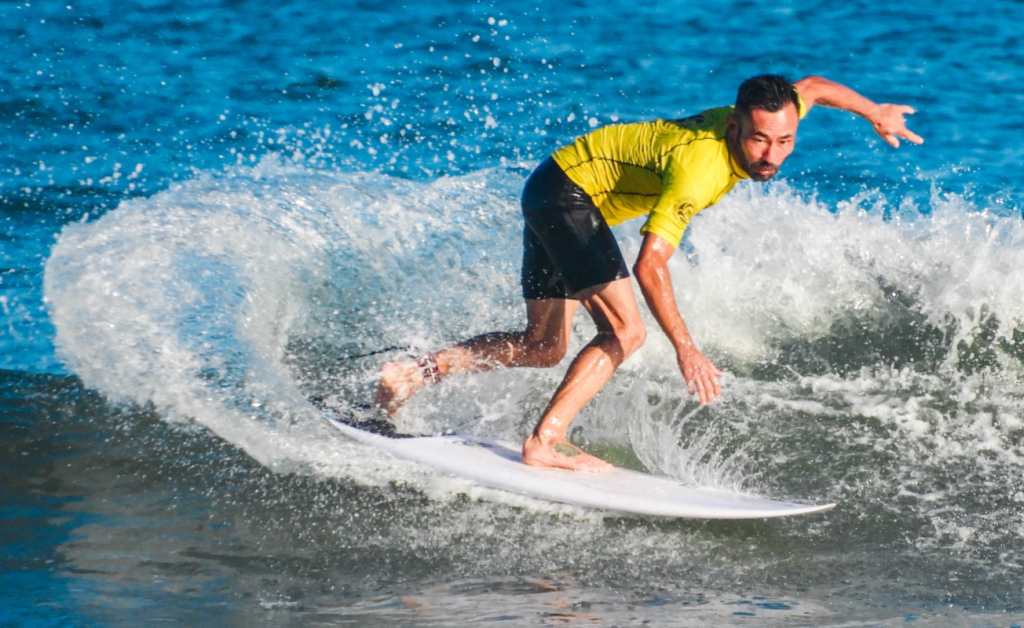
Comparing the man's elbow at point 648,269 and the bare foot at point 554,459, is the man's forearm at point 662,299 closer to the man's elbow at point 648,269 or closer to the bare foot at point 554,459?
the man's elbow at point 648,269

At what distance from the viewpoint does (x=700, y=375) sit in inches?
152

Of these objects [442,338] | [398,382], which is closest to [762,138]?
[398,382]

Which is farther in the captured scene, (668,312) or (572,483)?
(572,483)

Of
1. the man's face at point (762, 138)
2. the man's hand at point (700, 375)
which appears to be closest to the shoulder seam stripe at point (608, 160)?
the man's face at point (762, 138)

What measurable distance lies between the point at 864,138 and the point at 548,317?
658 cm

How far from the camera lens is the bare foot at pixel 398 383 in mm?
5070

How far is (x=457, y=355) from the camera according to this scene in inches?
202

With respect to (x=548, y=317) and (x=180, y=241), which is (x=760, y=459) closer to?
(x=548, y=317)

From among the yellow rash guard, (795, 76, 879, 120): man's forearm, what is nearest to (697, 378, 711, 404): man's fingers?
the yellow rash guard

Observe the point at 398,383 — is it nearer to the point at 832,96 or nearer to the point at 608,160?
the point at 608,160

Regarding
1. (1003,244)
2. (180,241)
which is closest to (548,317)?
(180,241)

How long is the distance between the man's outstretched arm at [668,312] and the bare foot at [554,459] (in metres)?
0.84

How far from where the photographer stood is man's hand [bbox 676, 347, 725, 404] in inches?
151

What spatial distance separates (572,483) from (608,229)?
1124 mm
